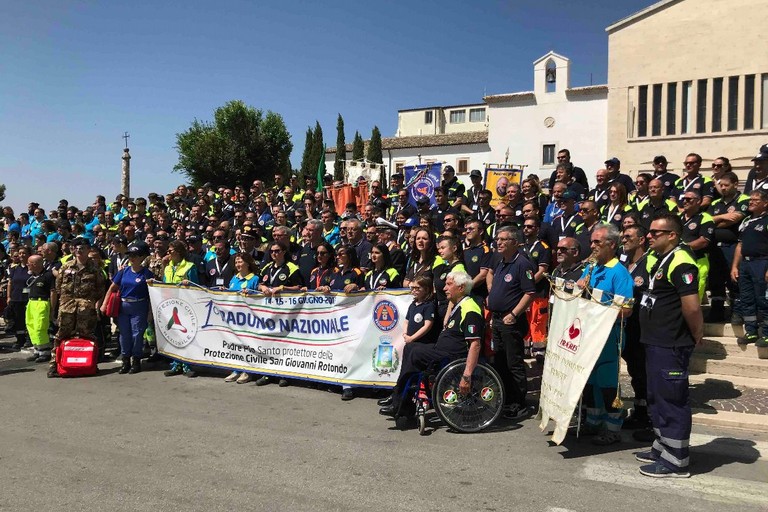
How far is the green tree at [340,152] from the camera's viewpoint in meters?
57.5

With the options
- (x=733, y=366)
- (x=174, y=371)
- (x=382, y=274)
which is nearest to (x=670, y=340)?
(x=733, y=366)

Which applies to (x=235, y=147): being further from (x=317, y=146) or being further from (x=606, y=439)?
(x=606, y=439)

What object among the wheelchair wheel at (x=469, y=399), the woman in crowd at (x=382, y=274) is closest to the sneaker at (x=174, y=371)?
the woman in crowd at (x=382, y=274)

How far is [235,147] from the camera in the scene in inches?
1741

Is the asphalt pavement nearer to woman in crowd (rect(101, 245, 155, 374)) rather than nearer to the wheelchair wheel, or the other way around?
the wheelchair wheel

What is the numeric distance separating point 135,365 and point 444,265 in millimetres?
5072

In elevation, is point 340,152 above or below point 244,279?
above

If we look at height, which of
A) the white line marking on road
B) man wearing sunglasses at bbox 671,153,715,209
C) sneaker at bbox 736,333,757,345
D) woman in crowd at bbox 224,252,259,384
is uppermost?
man wearing sunglasses at bbox 671,153,715,209

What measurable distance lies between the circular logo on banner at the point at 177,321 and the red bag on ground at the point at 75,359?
1.04 m

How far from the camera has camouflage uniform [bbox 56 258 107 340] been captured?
29.7 feet

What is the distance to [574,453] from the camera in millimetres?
5219

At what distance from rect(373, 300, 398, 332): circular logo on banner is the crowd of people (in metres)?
0.37

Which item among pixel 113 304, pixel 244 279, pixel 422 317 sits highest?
pixel 244 279

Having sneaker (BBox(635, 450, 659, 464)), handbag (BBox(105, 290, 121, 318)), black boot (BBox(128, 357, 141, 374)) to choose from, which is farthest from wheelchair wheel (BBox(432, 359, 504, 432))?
handbag (BBox(105, 290, 121, 318))
